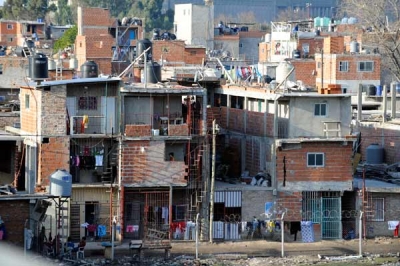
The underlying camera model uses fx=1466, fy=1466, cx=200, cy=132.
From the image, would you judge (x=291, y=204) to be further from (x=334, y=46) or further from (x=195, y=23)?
(x=195, y=23)

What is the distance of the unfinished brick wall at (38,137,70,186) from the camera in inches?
1693

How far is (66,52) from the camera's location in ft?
261

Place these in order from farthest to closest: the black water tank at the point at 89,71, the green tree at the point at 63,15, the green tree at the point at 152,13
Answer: the green tree at the point at 152,13 → the green tree at the point at 63,15 → the black water tank at the point at 89,71

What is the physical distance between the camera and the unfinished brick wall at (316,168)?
149 ft

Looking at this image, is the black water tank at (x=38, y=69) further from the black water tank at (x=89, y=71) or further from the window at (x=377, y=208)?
the window at (x=377, y=208)

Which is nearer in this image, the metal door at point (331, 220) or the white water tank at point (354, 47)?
the metal door at point (331, 220)

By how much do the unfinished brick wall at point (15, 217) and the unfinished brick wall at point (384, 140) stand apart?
15.7 meters

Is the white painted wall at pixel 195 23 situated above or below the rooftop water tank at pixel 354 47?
above

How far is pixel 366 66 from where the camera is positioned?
71500mm

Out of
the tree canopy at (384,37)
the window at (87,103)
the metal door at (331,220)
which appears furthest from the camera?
the tree canopy at (384,37)

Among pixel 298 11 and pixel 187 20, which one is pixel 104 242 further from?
pixel 298 11

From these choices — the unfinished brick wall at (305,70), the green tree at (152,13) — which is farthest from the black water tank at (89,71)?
the green tree at (152,13)

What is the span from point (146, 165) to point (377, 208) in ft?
25.2

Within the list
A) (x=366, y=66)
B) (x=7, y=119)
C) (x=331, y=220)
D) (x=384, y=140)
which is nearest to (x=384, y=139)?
(x=384, y=140)
